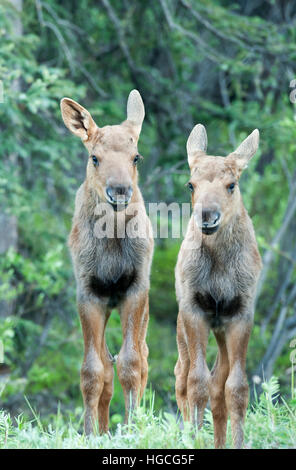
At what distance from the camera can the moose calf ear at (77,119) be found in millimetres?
7242

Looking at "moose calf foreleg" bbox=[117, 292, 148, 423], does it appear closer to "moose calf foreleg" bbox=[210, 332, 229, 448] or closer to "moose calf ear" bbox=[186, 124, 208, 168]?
"moose calf foreleg" bbox=[210, 332, 229, 448]

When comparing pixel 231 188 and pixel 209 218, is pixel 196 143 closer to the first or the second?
pixel 231 188

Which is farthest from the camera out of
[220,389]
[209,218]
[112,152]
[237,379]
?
[220,389]

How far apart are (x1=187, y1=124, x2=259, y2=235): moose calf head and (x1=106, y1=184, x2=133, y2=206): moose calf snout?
0.55 metres

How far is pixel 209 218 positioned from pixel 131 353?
1.47m

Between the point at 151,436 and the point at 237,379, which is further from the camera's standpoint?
the point at 237,379

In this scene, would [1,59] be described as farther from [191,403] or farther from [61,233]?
[191,403]

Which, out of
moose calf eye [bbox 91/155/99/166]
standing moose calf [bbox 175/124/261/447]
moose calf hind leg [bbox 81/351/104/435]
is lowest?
moose calf hind leg [bbox 81/351/104/435]

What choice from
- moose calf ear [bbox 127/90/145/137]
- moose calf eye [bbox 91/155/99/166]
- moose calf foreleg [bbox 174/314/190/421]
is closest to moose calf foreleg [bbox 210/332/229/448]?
moose calf foreleg [bbox 174/314/190/421]

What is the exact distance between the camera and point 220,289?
267 inches

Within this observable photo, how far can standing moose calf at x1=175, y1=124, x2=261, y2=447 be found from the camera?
261 inches

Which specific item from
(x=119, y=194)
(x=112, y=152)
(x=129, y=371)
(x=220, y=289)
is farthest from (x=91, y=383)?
(x=112, y=152)

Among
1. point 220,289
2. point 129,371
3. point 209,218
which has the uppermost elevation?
point 209,218

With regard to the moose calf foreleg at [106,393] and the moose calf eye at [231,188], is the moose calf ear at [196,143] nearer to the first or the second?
the moose calf eye at [231,188]
